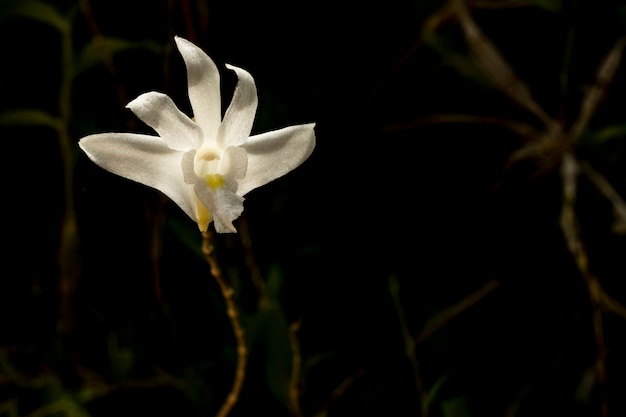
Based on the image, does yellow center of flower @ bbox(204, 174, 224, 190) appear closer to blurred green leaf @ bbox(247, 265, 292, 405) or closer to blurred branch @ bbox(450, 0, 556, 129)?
blurred green leaf @ bbox(247, 265, 292, 405)

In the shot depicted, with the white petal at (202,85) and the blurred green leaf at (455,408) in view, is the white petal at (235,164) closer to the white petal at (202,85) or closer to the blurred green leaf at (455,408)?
the white petal at (202,85)

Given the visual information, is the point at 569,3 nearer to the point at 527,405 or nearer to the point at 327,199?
the point at 327,199

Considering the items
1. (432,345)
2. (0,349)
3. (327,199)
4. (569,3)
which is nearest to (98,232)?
(0,349)

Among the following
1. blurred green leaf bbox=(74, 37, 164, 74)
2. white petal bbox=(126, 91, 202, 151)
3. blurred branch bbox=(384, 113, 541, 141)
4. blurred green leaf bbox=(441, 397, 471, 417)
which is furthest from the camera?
blurred branch bbox=(384, 113, 541, 141)

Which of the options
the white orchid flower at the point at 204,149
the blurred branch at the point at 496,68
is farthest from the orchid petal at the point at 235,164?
the blurred branch at the point at 496,68

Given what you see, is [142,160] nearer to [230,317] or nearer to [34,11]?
[230,317]

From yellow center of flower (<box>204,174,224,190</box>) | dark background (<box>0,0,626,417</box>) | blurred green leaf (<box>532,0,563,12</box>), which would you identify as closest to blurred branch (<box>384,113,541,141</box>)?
dark background (<box>0,0,626,417</box>)

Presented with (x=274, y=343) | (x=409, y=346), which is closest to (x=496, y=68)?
(x=409, y=346)
